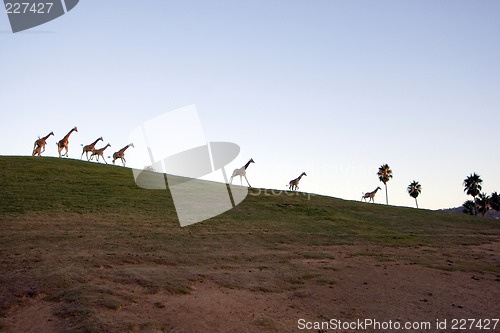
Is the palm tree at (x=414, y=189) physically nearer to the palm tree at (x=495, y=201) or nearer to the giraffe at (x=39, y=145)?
the palm tree at (x=495, y=201)

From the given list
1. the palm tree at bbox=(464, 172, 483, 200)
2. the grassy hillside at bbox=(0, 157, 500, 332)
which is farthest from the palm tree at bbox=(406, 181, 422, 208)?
the grassy hillside at bbox=(0, 157, 500, 332)

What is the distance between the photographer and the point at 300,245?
27.9 m

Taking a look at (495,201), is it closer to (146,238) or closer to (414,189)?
(414,189)

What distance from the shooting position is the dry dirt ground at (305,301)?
15.5 m

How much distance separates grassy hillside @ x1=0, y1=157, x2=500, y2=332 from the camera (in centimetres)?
1780

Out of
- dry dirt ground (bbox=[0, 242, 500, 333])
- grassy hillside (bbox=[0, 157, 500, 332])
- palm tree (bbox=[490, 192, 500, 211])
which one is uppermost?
palm tree (bbox=[490, 192, 500, 211])

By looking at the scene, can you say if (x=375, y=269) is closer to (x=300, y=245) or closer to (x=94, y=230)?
(x=300, y=245)

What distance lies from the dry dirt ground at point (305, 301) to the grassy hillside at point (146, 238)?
0.66ft

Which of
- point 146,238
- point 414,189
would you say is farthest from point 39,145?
point 414,189

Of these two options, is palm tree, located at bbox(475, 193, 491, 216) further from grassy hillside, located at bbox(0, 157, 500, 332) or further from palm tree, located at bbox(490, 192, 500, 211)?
grassy hillside, located at bbox(0, 157, 500, 332)

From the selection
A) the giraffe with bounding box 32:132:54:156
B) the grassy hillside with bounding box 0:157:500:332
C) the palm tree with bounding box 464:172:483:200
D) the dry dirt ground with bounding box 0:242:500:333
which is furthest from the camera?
the palm tree with bounding box 464:172:483:200

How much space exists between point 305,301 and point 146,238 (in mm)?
10492

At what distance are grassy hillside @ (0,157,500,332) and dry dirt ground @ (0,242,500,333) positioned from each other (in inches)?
7.9

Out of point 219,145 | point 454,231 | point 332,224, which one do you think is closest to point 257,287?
point 332,224
